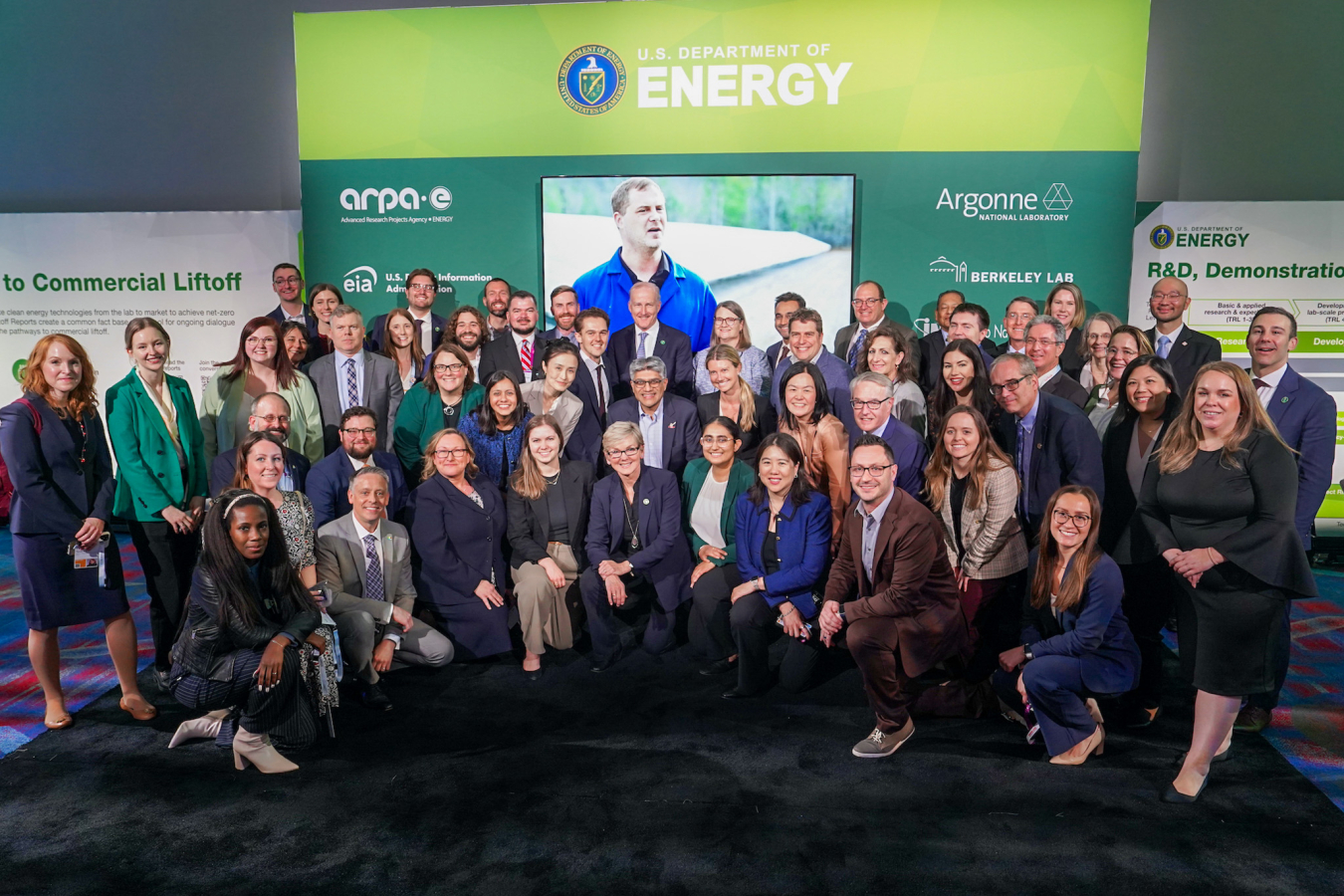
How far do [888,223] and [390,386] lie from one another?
339 centimetres

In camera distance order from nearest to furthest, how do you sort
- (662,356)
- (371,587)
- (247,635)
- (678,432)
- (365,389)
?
(247,635) < (371,587) < (678,432) < (365,389) < (662,356)

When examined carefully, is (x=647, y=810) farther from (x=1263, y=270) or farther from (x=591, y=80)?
(x=1263, y=270)

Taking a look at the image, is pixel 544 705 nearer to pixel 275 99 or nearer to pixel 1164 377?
pixel 1164 377

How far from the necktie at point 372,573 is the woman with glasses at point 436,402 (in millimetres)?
733

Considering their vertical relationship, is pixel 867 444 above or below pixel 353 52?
below

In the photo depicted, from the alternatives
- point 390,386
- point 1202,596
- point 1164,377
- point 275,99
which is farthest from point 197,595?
point 275,99

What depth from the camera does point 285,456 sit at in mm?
3959

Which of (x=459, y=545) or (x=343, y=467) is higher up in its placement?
(x=343, y=467)

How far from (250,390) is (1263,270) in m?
6.37

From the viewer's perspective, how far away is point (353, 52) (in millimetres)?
6176

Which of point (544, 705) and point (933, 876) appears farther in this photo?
point (544, 705)

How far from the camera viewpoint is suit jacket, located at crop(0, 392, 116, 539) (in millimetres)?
3363

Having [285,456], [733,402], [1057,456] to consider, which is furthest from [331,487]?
[1057,456]

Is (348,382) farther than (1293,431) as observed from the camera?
Yes
